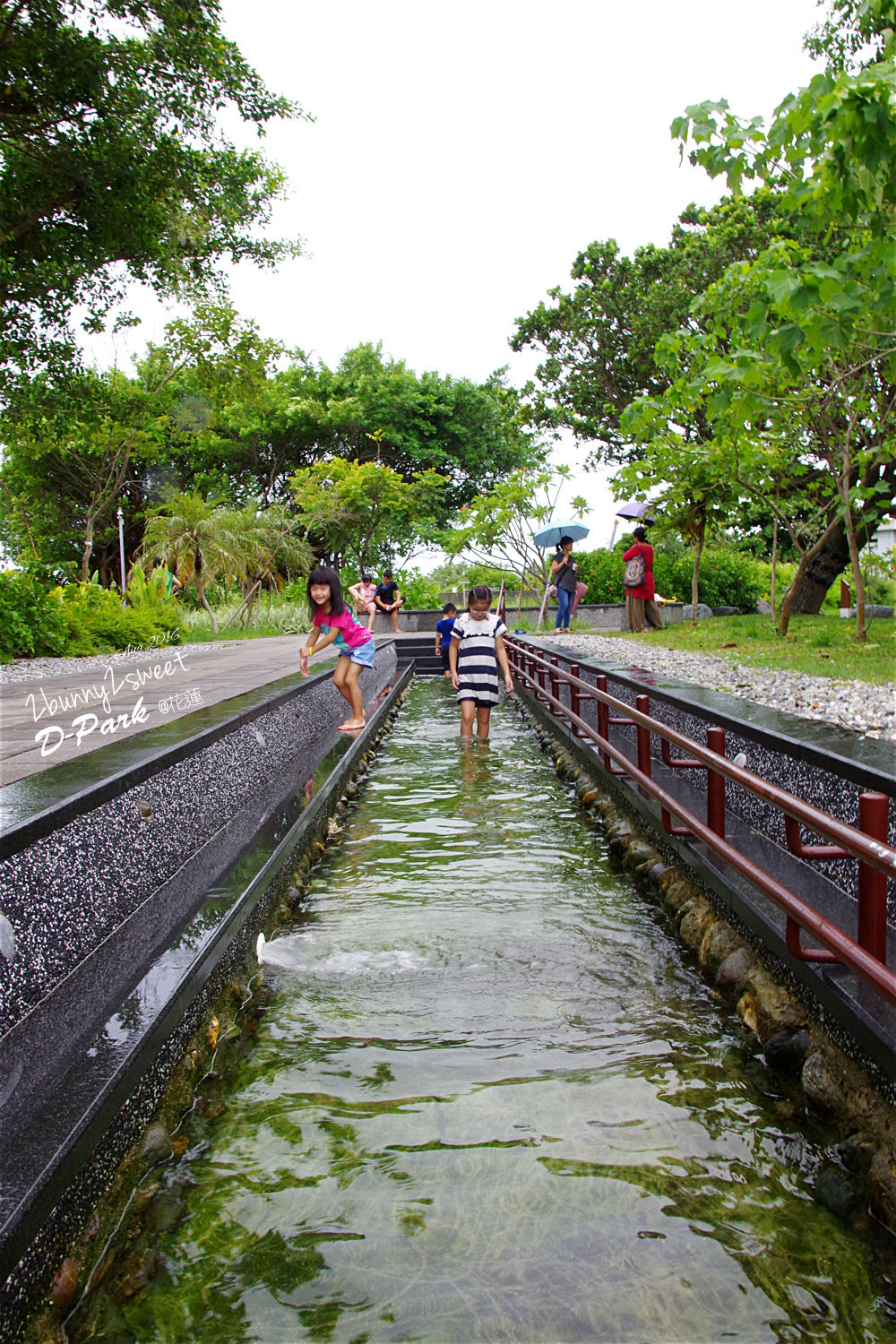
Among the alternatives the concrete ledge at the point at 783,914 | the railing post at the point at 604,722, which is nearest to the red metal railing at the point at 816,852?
the concrete ledge at the point at 783,914

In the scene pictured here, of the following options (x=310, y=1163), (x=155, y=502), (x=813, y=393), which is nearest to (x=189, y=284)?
(x=813, y=393)

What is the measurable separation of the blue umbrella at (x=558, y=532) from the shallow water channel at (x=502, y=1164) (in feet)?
61.1

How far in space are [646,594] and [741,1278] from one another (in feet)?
61.4

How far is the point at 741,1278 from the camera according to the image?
8.05ft

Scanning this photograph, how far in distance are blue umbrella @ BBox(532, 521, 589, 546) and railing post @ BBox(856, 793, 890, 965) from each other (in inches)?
804

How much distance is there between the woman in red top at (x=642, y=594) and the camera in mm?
19797

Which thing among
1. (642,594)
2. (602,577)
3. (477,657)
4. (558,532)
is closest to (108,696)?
(477,657)

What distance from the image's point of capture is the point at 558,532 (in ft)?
76.4

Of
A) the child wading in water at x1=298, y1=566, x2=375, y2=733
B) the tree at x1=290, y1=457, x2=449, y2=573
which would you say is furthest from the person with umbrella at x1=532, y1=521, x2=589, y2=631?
the child wading in water at x1=298, y1=566, x2=375, y2=733

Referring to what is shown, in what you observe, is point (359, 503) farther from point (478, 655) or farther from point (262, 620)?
point (478, 655)

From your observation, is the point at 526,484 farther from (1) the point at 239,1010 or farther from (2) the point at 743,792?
(1) the point at 239,1010

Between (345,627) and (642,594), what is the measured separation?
40.9ft

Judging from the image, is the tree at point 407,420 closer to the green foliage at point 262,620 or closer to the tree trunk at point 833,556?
the green foliage at point 262,620

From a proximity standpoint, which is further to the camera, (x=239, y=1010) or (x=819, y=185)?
(x=819, y=185)
